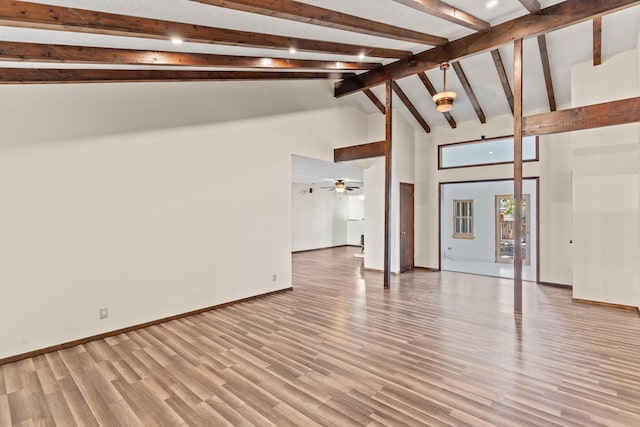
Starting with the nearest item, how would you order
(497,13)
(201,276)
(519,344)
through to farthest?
(519,344) → (497,13) → (201,276)

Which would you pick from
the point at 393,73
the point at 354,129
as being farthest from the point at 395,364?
the point at 354,129

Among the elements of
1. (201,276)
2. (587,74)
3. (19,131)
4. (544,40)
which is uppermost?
(544,40)

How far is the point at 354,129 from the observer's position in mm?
7309

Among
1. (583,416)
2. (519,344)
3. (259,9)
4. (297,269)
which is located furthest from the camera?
(297,269)

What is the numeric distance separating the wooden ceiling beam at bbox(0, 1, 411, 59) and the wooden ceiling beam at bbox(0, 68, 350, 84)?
110 cm

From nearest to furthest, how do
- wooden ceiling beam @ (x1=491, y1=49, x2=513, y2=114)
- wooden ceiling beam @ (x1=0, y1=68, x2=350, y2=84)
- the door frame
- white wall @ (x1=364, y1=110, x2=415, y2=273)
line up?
wooden ceiling beam @ (x1=0, y1=68, x2=350, y2=84) → wooden ceiling beam @ (x1=491, y1=49, x2=513, y2=114) → white wall @ (x1=364, y1=110, x2=415, y2=273) → the door frame

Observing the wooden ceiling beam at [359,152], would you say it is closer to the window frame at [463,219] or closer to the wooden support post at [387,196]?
the wooden support post at [387,196]

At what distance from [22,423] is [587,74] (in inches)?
311

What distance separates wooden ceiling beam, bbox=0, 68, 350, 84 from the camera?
3.10 metres

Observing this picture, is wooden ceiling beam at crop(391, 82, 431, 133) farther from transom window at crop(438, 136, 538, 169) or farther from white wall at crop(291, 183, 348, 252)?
white wall at crop(291, 183, 348, 252)

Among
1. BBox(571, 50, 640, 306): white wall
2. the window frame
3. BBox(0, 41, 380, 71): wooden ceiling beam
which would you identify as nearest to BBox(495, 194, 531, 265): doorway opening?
the window frame

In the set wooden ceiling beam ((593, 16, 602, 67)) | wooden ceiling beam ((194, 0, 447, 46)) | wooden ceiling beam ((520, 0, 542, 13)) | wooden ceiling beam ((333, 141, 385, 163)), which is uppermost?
wooden ceiling beam ((520, 0, 542, 13))

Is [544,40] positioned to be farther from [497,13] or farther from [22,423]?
[22,423]

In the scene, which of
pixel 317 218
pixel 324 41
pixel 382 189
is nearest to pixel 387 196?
pixel 382 189
